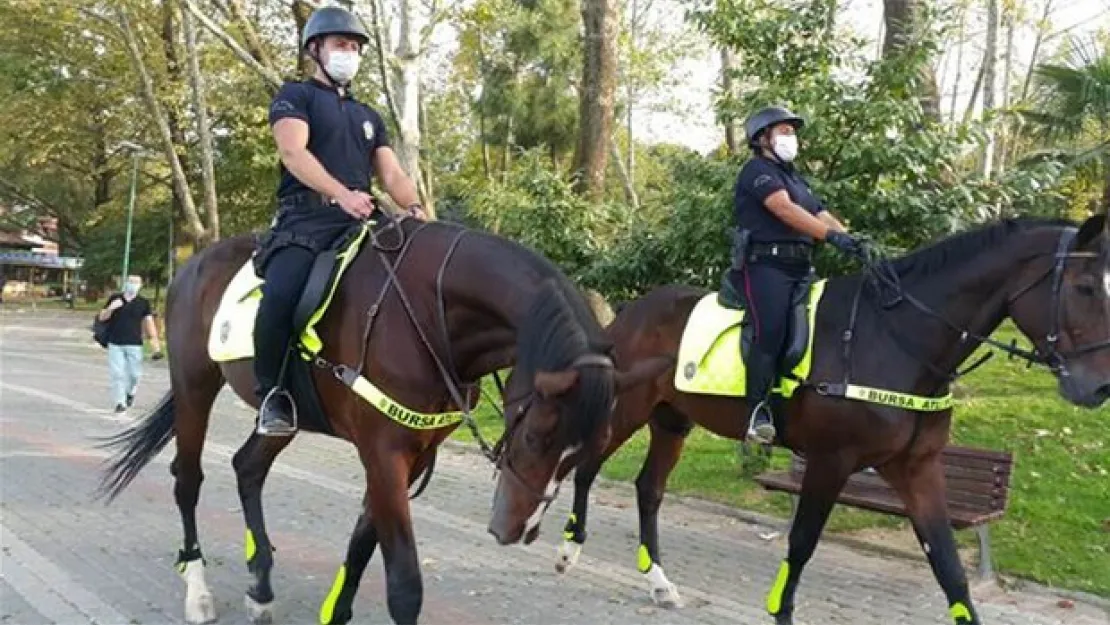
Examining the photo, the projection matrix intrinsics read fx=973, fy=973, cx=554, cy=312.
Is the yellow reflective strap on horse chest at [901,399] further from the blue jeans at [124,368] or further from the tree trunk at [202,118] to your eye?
the tree trunk at [202,118]

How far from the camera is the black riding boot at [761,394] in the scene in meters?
5.73

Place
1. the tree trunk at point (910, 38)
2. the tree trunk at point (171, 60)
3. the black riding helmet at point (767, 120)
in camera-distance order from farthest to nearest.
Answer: the tree trunk at point (171, 60), the tree trunk at point (910, 38), the black riding helmet at point (767, 120)

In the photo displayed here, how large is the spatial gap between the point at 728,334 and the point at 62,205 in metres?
58.4

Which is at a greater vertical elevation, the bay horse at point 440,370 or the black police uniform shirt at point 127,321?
the bay horse at point 440,370

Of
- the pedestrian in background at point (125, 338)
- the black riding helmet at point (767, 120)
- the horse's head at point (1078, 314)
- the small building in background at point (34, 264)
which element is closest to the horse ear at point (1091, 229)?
the horse's head at point (1078, 314)

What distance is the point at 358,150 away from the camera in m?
5.01

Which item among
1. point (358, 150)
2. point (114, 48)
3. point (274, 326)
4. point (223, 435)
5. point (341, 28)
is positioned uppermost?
point (114, 48)

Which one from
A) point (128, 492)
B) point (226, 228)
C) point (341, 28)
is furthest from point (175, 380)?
point (226, 228)

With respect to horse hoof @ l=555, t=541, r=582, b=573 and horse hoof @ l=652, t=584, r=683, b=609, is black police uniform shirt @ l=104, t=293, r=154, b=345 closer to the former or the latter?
horse hoof @ l=555, t=541, r=582, b=573

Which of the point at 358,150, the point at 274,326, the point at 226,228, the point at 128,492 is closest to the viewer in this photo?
the point at 274,326

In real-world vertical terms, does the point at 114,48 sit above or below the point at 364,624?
above

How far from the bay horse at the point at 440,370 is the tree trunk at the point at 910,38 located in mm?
5731

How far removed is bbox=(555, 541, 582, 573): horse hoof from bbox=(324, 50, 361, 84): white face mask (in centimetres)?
364

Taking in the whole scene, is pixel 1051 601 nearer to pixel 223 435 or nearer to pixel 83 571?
pixel 83 571
